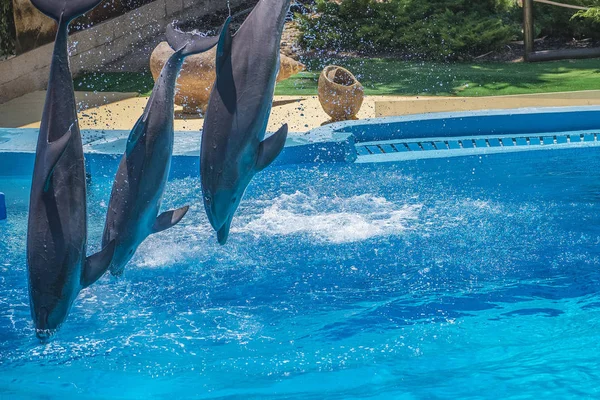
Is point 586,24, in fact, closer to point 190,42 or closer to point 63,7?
point 190,42

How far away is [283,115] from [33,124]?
2.84 m

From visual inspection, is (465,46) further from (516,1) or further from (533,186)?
(533,186)

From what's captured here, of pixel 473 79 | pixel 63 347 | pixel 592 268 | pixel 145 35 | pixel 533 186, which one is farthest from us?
pixel 145 35

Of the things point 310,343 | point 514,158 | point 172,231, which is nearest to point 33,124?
point 172,231

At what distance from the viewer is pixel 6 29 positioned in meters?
11.7

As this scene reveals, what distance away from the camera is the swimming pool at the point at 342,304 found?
4.30 metres

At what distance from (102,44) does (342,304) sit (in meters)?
9.52

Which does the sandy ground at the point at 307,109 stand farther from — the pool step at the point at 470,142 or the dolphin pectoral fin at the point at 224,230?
the dolphin pectoral fin at the point at 224,230

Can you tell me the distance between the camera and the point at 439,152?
826 centimetres

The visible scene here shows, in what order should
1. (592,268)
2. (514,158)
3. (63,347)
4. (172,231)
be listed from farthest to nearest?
1. (514,158)
2. (172,231)
3. (592,268)
4. (63,347)

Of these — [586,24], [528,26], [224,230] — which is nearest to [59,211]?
[224,230]

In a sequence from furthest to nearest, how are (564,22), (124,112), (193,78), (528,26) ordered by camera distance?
(564,22) < (528,26) < (124,112) < (193,78)

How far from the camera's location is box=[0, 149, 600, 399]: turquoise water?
14.1 ft

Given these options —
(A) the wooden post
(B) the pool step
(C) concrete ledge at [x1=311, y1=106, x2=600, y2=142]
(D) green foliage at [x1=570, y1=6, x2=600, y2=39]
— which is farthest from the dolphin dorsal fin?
(D) green foliage at [x1=570, y1=6, x2=600, y2=39]
